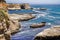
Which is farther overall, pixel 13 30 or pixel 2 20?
pixel 13 30

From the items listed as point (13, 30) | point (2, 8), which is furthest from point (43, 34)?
point (13, 30)

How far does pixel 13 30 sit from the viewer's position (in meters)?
36.7

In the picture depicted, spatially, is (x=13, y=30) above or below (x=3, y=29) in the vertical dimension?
below

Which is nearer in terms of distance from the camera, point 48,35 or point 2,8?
point 2,8

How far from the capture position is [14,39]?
33094mm

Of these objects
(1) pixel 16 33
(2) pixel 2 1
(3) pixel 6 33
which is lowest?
(1) pixel 16 33

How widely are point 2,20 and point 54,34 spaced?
807 cm

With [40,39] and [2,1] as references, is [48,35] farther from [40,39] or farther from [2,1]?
[2,1]

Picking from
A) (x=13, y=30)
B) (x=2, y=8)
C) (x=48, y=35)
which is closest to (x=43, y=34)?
(x=48, y=35)

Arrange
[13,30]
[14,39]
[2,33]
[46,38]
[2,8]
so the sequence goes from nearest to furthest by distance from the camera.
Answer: [2,33]
[2,8]
[46,38]
[14,39]
[13,30]

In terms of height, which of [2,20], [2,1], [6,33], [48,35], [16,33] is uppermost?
[2,1]

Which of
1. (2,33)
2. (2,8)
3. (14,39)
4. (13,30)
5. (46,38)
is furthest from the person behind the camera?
(13,30)

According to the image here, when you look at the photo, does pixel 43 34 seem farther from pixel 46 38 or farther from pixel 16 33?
pixel 16 33

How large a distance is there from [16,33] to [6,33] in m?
15.0
